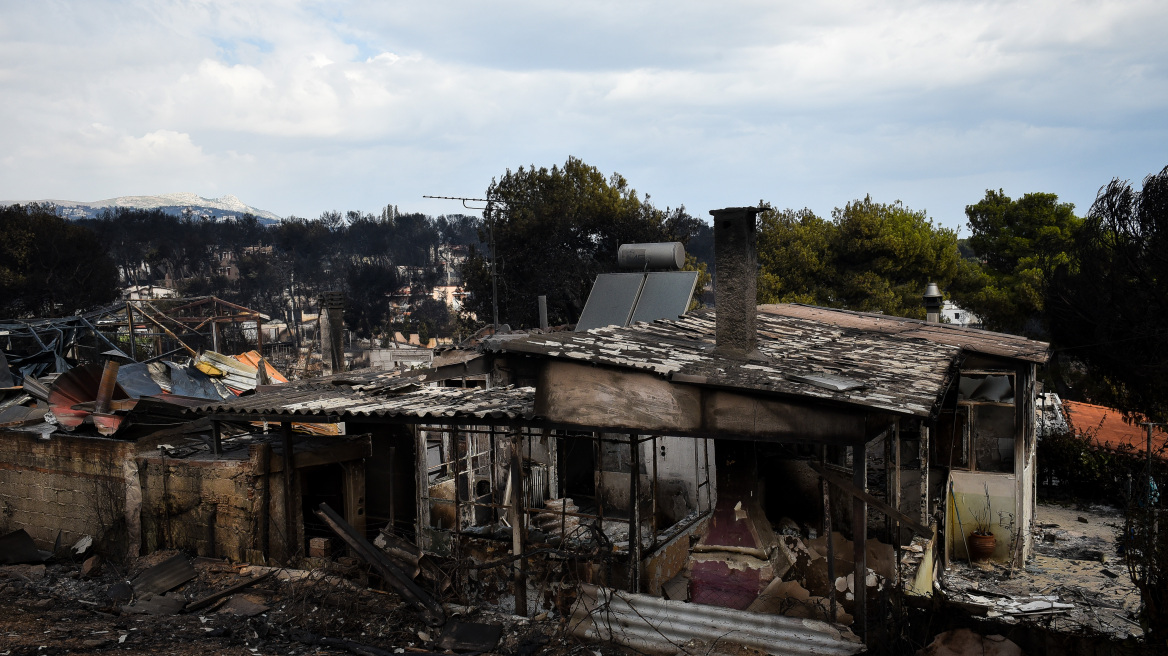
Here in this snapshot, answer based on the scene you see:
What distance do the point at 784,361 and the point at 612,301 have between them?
939cm

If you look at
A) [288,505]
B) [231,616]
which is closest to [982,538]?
[288,505]

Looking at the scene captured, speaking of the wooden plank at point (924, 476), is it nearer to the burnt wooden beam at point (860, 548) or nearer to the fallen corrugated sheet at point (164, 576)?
the burnt wooden beam at point (860, 548)

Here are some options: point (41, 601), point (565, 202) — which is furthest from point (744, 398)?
point (565, 202)

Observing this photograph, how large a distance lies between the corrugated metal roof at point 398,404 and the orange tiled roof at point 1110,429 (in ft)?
48.6

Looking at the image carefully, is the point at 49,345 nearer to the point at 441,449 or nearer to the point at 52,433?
the point at 52,433

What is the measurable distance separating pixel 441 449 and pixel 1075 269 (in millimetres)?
16451

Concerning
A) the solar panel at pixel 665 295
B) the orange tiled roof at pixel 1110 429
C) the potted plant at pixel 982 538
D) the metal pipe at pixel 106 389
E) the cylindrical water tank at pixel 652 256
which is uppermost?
the cylindrical water tank at pixel 652 256

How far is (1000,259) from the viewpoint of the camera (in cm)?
2605

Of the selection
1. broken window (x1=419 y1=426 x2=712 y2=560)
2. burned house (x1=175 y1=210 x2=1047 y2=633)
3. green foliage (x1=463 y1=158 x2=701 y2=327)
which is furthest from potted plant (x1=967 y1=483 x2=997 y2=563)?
green foliage (x1=463 y1=158 x2=701 y2=327)

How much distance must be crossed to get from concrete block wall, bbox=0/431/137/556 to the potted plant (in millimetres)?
12718

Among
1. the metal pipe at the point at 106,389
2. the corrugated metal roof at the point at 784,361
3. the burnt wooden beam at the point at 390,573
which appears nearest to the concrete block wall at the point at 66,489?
the metal pipe at the point at 106,389

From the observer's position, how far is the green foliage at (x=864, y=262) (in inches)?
1022

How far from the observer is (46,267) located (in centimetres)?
3528

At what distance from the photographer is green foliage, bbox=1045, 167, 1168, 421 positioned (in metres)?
15.1
